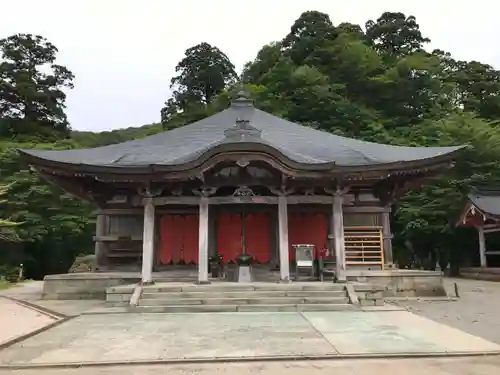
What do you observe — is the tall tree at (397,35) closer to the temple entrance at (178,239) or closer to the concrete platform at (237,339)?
the temple entrance at (178,239)

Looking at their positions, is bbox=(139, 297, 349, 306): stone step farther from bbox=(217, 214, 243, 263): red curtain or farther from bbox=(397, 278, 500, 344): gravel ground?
bbox=(217, 214, 243, 263): red curtain

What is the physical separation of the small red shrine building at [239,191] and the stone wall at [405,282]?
3.58ft

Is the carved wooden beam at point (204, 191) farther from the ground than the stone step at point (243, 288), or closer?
farther from the ground

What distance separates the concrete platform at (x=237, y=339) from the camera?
209 inches

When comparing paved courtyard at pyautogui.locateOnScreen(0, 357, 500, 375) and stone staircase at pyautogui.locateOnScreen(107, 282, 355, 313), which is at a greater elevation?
stone staircase at pyautogui.locateOnScreen(107, 282, 355, 313)

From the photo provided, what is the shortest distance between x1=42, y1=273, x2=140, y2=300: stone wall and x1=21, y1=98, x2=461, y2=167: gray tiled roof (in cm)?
314

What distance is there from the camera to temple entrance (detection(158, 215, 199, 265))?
13297mm

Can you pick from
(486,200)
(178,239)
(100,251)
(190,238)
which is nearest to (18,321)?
(100,251)

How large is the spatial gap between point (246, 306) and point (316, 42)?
3302cm

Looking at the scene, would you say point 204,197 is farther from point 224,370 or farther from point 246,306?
point 224,370

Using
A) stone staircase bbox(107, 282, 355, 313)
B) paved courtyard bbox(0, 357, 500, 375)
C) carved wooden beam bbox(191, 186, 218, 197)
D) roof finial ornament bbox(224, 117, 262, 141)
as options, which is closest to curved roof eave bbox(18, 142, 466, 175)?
roof finial ornament bbox(224, 117, 262, 141)

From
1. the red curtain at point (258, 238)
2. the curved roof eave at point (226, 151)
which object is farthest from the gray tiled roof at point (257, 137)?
the red curtain at point (258, 238)

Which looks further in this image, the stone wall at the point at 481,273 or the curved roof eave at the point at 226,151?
the stone wall at the point at 481,273

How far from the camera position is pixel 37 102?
37.5 metres
